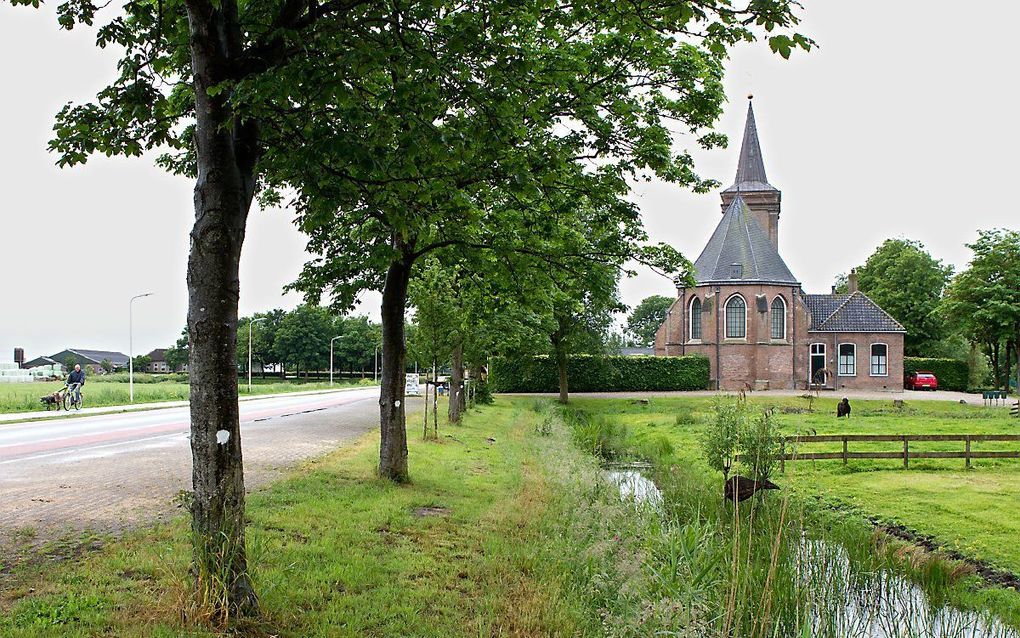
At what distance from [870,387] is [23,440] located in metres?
52.1

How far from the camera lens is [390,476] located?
476 inches

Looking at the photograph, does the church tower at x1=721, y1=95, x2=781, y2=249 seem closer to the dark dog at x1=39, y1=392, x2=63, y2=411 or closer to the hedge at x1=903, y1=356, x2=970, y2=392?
the hedge at x1=903, y1=356, x2=970, y2=392

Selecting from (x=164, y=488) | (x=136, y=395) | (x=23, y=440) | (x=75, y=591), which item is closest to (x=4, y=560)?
(x=75, y=591)

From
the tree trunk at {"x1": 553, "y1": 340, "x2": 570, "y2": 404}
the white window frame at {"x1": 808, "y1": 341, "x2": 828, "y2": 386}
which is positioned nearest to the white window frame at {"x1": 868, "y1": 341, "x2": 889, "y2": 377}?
the white window frame at {"x1": 808, "y1": 341, "x2": 828, "y2": 386}

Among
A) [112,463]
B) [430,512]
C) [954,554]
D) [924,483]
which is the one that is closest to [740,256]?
[924,483]

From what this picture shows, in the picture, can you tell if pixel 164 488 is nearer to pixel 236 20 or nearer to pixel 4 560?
pixel 4 560

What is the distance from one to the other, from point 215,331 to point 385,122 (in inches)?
85.0

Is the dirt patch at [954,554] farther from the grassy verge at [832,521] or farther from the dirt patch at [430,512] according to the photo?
the dirt patch at [430,512]

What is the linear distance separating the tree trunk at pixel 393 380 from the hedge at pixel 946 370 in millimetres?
54920

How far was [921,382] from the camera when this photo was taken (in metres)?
55.8

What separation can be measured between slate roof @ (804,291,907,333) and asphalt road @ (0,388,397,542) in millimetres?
40674

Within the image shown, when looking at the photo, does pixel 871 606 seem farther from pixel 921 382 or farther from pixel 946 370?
pixel 946 370

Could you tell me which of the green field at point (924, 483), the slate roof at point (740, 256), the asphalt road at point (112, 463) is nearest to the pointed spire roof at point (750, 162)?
the slate roof at point (740, 256)

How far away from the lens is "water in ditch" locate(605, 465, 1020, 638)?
6543 mm
